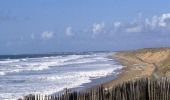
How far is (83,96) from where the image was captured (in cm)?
1058

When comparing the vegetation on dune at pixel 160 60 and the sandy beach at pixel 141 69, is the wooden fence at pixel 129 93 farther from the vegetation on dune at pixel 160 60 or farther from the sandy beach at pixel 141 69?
the vegetation on dune at pixel 160 60

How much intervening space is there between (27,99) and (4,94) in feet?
44.5

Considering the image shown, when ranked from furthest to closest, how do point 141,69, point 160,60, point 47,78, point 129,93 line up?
point 160,60 → point 141,69 → point 47,78 → point 129,93

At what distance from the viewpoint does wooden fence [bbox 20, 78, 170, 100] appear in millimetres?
10578

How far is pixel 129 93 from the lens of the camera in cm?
1082

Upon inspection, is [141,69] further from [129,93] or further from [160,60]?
[129,93]

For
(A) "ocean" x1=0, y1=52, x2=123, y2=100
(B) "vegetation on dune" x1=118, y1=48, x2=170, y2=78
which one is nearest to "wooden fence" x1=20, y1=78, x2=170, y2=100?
(B) "vegetation on dune" x1=118, y1=48, x2=170, y2=78

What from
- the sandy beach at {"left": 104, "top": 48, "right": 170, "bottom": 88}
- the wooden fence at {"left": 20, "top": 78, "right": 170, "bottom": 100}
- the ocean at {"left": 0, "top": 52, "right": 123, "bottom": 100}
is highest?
the wooden fence at {"left": 20, "top": 78, "right": 170, "bottom": 100}

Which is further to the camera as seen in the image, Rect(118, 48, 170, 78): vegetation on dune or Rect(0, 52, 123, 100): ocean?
Rect(0, 52, 123, 100): ocean

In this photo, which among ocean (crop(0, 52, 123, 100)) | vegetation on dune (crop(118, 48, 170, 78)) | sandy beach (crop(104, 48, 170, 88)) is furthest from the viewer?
sandy beach (crop(104, 48, 170, 88))

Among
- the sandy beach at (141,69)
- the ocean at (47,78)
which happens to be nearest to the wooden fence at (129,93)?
the sandy beach at (141,69)

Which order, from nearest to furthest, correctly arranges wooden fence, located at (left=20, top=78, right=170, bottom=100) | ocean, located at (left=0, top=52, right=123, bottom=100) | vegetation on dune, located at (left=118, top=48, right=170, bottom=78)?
wooden fence, located at (left=20, top=78, right=170, bottom=100), vegetation on dune, located at (left=118, top=48, right=170, bottom=78), ocean, located at (left=0, top=52, right=123, bottom=100)

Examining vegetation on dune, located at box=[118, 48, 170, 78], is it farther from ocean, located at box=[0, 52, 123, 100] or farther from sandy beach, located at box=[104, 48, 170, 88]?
ocean, located at box=[0, 52, 123, 100]

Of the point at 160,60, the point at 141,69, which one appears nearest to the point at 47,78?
the point at 141,69
